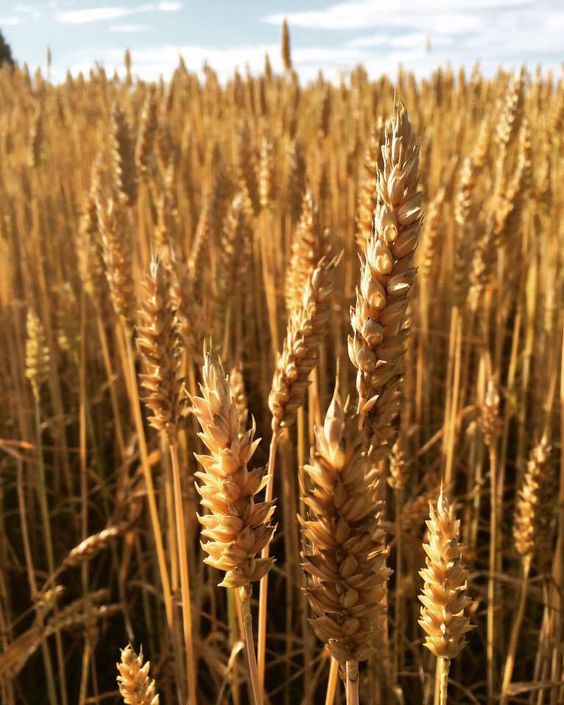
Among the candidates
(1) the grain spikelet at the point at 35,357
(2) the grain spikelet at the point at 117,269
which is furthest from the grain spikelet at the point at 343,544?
(1) the grain spikelet at the point at 35,357

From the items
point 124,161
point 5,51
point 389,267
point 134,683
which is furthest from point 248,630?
point 5,51

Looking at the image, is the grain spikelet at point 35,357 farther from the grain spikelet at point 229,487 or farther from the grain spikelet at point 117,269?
the grain spikelet at point 229,487

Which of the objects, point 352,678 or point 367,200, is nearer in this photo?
point 352,678

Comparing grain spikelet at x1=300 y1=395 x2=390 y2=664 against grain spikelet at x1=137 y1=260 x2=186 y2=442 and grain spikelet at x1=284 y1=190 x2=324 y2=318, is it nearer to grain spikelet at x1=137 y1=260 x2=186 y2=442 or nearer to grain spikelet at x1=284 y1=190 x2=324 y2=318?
grain spikelet at x1=137 y1=260 x2=186 y2=442

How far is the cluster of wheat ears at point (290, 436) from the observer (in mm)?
597

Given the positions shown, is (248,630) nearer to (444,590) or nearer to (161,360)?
(444,590)

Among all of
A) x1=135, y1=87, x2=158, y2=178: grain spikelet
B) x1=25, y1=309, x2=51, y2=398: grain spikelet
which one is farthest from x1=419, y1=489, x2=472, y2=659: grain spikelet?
x1=135, y1=87, x2=158, y2=178: grain spikelet

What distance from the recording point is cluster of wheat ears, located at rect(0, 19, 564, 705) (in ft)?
1.96

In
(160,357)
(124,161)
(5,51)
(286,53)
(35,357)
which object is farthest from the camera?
(5,51)

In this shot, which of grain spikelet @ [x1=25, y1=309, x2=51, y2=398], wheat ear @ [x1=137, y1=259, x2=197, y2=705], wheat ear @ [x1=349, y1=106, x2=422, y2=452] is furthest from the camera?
grain spikelet @ [x1=25, y1=309, x2=51, y2=398]

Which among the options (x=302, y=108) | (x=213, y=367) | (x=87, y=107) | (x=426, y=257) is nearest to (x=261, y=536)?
(x=213, y=367)

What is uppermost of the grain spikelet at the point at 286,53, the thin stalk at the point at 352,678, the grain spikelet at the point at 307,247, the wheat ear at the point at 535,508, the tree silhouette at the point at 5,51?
the tree silhouette at the point at 5,51

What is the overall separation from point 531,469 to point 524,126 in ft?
4.22

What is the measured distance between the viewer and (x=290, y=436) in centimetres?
194
